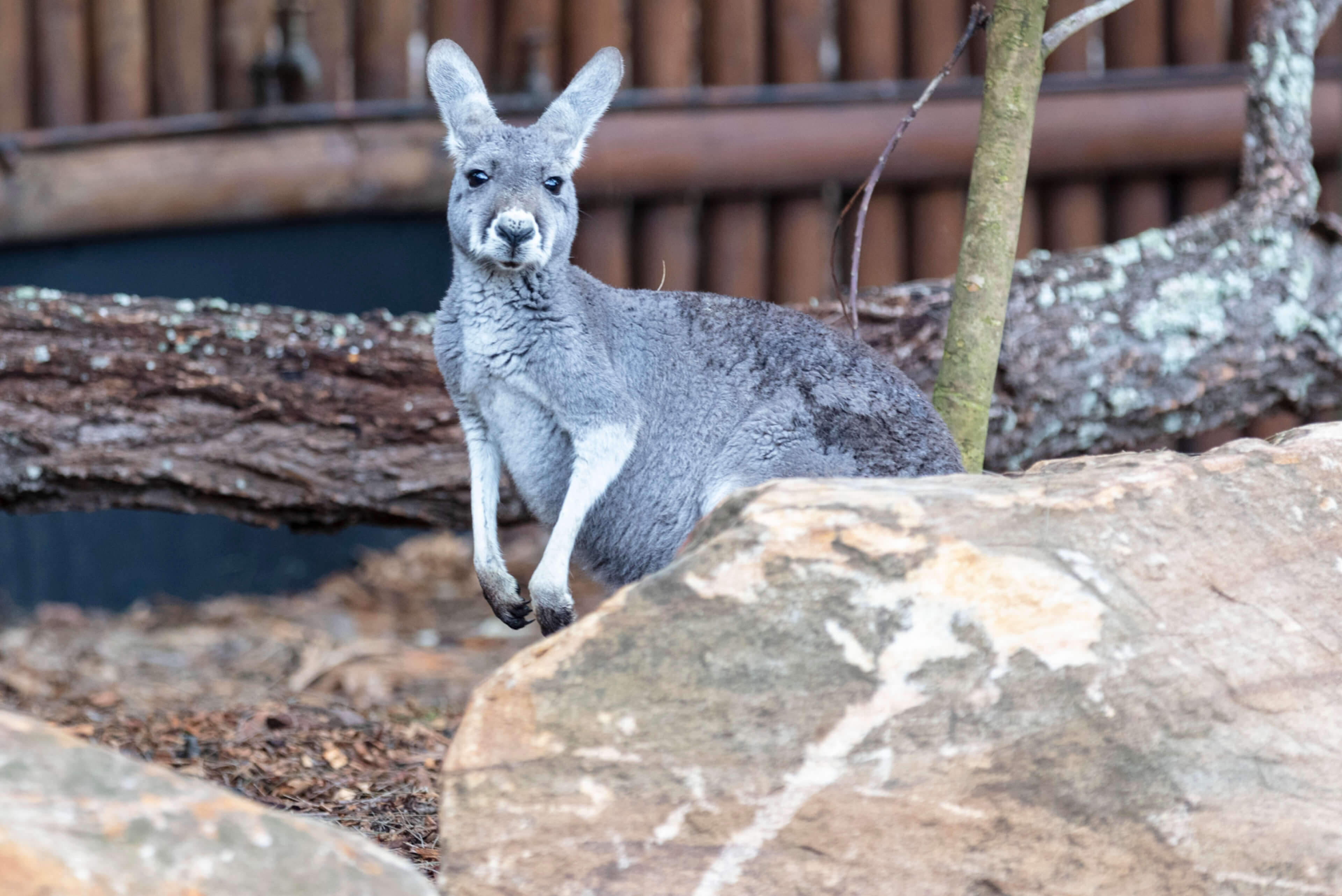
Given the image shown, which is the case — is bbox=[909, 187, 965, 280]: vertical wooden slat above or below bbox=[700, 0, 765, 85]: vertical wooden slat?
below

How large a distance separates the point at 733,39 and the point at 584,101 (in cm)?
247

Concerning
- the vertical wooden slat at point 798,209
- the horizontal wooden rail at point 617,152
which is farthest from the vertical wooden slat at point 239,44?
the vertical wooden slat at point 798,209

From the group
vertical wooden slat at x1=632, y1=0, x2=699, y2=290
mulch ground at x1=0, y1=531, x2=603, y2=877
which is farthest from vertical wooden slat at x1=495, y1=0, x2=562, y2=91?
mulch ground at x1=0, y1=531, x2=603, y2=877

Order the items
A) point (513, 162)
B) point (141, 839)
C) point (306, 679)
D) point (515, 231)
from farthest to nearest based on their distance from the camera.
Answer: point (306, 679) < point (513, 162) < point (515, 231) < point (141, 839)

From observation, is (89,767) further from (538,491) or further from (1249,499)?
(1249,499)

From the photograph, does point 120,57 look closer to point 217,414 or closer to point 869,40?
point 217,414

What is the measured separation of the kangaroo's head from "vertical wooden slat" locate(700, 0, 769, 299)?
228cm

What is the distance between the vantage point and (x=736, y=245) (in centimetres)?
532

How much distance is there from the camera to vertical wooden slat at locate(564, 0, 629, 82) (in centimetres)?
524

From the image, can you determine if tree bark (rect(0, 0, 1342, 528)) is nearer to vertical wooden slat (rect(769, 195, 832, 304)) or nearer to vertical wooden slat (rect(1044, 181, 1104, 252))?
vertical wooden slat (rect(1044, 181, 1104, 252))

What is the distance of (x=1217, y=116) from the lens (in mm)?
5254

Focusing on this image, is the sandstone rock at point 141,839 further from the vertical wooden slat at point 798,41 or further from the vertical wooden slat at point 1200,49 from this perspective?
the vertical wooden slat at point 1200,49

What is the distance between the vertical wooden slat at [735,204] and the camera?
5.27 m

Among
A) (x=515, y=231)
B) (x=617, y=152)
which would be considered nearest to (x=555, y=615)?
(x=515, y=231)
